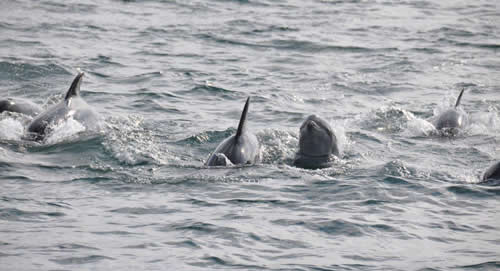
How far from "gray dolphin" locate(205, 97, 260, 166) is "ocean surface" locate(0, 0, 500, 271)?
193mm

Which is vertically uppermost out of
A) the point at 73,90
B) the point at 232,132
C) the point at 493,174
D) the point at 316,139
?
the point at 73,90

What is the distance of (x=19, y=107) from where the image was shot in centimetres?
1457

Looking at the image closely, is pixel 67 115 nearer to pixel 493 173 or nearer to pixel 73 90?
pixel 73 90

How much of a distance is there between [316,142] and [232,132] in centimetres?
201

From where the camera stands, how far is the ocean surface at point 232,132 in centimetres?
931

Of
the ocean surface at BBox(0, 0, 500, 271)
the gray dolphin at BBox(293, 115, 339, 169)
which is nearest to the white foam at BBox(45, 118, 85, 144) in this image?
the ocean surface at BBox(0, 0, 500, 271)

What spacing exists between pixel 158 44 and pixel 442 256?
594 inches

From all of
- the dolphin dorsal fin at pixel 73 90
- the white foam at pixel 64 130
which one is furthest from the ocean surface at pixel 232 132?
the dolphin dorsal fin at pixel 73 90

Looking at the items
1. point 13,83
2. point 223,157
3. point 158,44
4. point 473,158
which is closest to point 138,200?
point 223,157

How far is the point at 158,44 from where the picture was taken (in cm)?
2306

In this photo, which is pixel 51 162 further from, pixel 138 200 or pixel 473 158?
pixel 473 158

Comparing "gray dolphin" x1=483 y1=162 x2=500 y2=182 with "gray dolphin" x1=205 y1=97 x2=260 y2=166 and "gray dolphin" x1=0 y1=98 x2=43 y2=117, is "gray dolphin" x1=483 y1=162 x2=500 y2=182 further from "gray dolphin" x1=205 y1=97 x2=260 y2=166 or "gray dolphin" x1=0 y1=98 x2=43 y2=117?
"gray dolphin" x1=0 y1=98 x2=43 y2=117

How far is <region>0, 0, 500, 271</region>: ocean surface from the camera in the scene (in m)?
9.31

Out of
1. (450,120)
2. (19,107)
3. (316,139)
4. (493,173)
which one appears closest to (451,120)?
(450,120)
